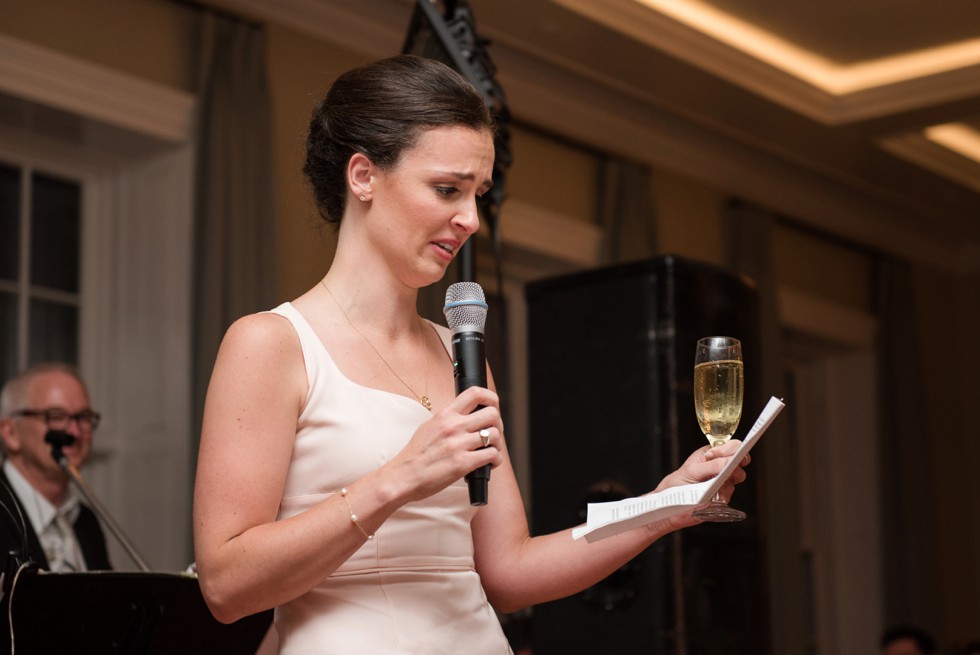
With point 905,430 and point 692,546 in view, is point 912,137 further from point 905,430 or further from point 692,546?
point 692,546

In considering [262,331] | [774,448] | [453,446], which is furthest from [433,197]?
[774,448]

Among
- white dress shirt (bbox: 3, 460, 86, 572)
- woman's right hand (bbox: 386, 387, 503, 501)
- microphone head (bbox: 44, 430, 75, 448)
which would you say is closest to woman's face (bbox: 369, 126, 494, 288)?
woman's right hand (bbox: 386, 387, 503, 501)

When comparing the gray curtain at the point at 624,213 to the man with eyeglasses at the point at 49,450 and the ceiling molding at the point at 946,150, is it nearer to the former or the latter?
the ceiling molding at the point at 946,150

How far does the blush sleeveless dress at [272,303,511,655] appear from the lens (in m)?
1.67

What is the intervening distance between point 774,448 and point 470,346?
5423 millimetres

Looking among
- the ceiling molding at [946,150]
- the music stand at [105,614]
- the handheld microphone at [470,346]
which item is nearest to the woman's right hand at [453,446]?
the handheld microphone at [470,346]

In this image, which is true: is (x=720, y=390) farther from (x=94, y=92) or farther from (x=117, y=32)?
(x=117, y=32)

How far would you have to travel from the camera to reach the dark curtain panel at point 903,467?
7.93 metres

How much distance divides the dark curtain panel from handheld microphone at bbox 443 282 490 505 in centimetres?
682

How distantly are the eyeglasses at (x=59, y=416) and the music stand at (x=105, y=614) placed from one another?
1965 mm

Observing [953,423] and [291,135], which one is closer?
[291,135]

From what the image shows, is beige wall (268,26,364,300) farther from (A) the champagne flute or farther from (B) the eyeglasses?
(A) the champagne flute

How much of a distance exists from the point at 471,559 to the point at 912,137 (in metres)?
5.99

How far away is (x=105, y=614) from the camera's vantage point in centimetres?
231
